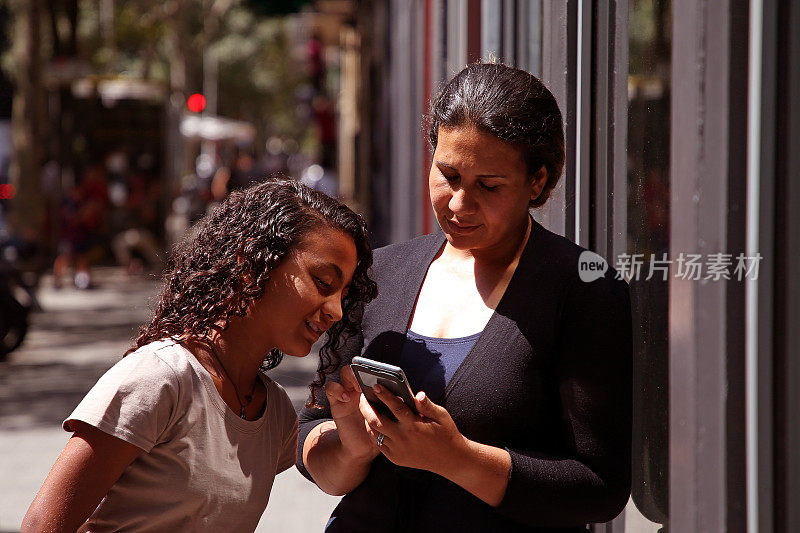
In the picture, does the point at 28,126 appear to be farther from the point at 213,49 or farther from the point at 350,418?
the point at 213,49

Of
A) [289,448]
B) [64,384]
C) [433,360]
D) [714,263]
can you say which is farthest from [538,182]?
[64,384]

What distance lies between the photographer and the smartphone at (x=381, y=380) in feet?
5.67

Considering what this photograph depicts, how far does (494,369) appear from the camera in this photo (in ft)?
6.20

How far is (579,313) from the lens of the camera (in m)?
1.86

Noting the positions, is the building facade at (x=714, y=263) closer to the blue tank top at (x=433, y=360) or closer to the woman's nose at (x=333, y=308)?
the blue tank top at (x=433, y=360)

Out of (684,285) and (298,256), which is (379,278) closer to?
(298,256)

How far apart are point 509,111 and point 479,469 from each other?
0.65m

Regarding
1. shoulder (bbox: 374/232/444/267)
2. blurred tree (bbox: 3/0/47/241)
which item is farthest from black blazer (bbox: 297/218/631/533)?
blurred tree (bbox: 3/0/47/241)

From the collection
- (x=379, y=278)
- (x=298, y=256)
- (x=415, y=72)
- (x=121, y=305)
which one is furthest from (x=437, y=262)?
(x=121, y=305)

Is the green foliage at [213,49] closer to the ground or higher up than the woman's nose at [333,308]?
higher up

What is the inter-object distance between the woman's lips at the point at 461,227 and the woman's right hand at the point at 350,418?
1.10ft

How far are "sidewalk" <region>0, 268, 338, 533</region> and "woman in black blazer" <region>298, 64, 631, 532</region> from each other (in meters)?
0.65

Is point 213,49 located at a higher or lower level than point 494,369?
higher

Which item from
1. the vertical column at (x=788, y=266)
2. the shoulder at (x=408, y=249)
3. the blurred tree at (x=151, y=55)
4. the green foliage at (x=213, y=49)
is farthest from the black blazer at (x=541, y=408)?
the green foliage at (x=213, y=49)
